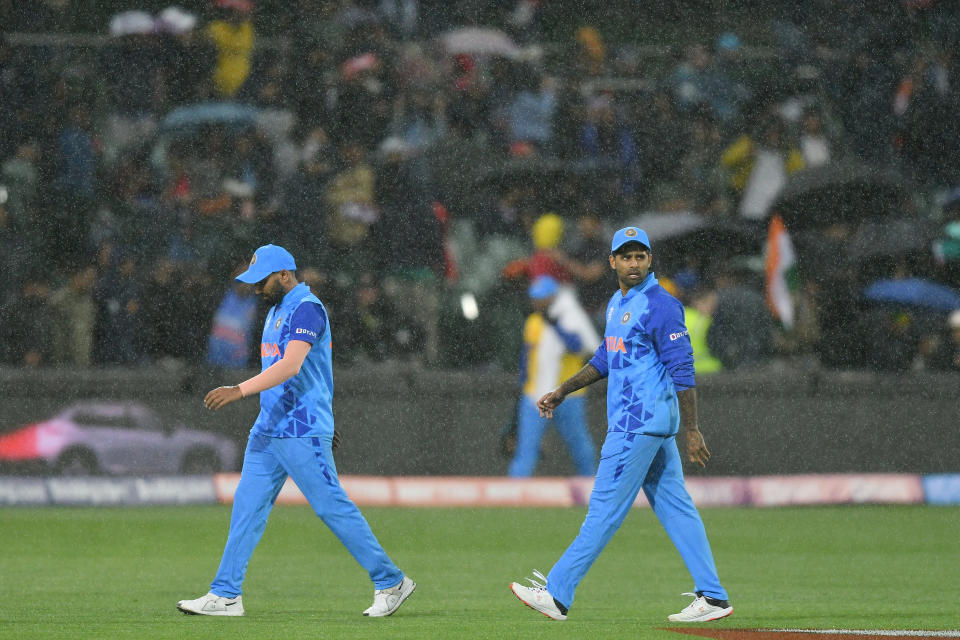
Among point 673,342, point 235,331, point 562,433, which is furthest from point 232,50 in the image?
point 673,342

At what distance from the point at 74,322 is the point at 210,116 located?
390 cm

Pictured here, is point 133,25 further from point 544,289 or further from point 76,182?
point 544,289

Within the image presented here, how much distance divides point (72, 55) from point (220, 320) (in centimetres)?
656

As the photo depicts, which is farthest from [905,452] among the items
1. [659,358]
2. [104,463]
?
[659,358]

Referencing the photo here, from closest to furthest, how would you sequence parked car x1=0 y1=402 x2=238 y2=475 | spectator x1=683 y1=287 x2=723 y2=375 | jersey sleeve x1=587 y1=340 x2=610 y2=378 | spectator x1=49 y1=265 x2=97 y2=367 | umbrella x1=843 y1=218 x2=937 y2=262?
jersey sleeve x1=587 y1=340 x2=610 y2=378 < parked car x1=0 y1=402 x2=238 y2=475 < spectator x1=683 y1=287 x2=723 y2=375 < spectator x1=49 y1=265 x2=97 y2=367 < umbrella x1=843 y1=218 x2=937 y2=262

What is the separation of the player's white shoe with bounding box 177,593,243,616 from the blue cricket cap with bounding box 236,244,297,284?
183cm

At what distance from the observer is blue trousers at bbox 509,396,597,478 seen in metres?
16.7

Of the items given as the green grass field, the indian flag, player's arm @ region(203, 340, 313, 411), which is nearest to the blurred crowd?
the indian flag

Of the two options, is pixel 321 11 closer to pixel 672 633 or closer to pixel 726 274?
pixel 726 274

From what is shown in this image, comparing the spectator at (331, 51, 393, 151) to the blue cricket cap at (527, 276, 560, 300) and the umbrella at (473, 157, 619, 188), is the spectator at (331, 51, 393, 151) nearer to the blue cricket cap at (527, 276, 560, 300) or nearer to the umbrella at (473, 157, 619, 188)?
the umbrella at (473, 157, 619, 188)

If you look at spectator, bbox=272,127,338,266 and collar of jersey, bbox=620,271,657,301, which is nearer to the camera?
collar of jersey, bbox=620,271,657,301

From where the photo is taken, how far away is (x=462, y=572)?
40.6 ft

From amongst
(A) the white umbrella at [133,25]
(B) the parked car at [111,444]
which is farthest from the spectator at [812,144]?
(B) the parked car at [111,444]

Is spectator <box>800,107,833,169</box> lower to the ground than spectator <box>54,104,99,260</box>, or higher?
higher
